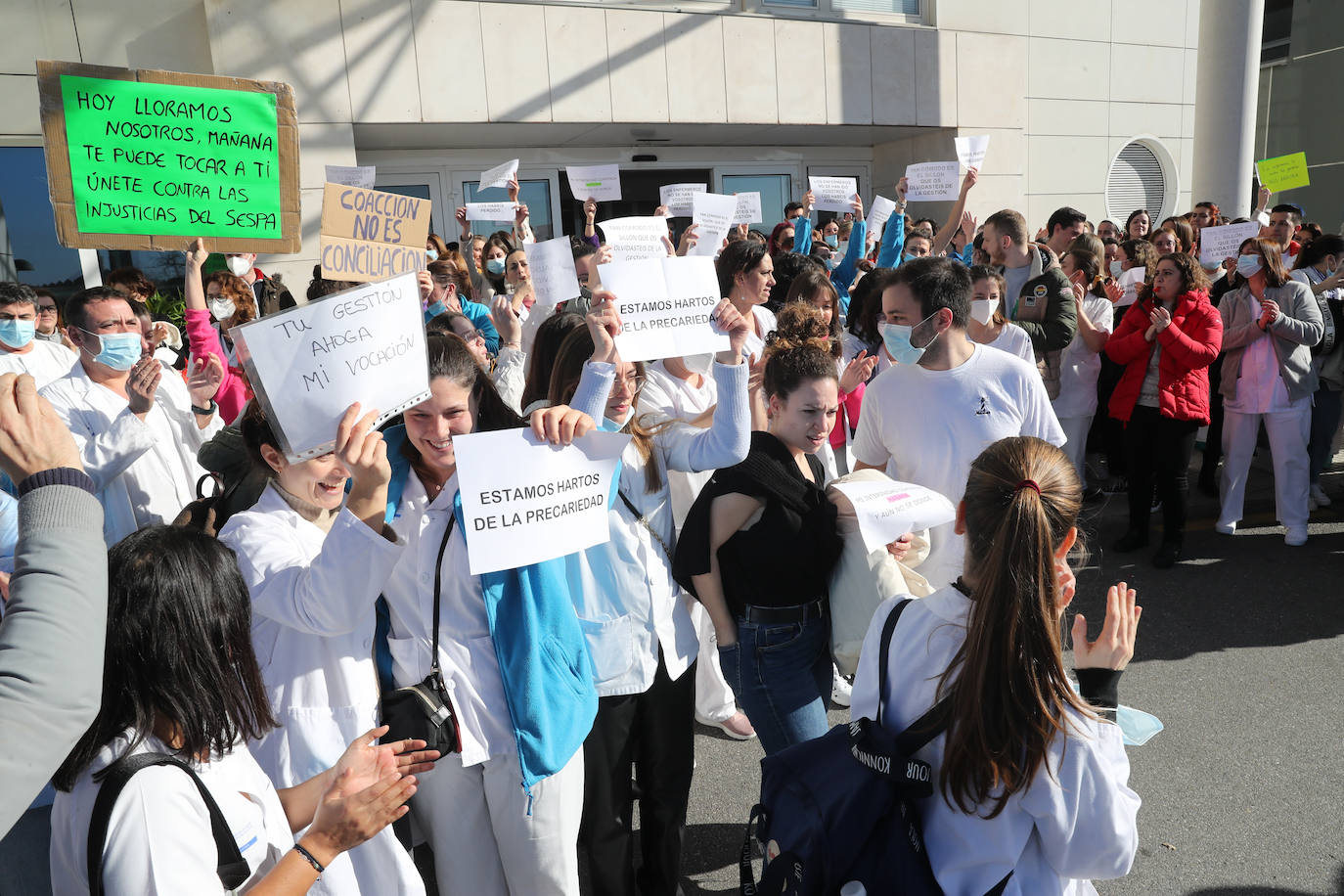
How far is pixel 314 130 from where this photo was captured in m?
10.6

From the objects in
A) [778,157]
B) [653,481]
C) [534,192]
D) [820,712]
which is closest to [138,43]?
[534,192]

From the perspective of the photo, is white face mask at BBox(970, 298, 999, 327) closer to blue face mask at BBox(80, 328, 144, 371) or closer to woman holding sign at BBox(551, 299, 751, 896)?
woman holding sign at BBox(551, 299, 751, 896)

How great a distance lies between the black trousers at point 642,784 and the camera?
269 cm

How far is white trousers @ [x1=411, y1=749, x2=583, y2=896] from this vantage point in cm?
223

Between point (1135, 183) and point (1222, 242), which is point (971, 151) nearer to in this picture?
point (1222, 242)

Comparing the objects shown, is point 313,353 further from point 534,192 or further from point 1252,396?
point 534,192

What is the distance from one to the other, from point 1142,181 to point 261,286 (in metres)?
15.0

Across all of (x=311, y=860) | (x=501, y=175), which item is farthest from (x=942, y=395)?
(x=501, y=175)

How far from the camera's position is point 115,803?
1.39 metres

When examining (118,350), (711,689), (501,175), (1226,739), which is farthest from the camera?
(501,175)

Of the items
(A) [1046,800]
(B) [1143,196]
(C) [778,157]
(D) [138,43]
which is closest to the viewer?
(A) [1046,800]

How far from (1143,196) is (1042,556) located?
57.2 feet

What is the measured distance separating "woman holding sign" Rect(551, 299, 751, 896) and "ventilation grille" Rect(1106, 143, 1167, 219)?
51.6 feet

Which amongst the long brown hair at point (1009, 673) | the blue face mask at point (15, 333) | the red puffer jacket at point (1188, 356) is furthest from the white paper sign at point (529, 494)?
the red puffer jacket at point (1188, 356)
